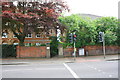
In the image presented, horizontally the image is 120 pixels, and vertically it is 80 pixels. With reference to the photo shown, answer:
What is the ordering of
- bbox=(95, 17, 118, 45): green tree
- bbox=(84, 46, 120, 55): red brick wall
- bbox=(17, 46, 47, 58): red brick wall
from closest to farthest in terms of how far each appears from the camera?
bbox=(17, 46, 47, 58): red brick wall < bbox=(95, 17, 118, 45): green tree < bbox=(84, 46, 120, 55): red brick wall

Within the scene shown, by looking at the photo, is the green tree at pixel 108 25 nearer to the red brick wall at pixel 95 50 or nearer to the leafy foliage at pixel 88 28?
the leafy foliage at pixel 88 28

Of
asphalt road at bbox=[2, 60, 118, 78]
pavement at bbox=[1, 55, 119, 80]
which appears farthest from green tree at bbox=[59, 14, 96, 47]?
asphalt road at bbox=[2, 60, 118, 78]

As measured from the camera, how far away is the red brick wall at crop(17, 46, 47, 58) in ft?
72.2

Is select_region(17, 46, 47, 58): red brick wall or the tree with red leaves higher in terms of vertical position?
the tree with red leaves

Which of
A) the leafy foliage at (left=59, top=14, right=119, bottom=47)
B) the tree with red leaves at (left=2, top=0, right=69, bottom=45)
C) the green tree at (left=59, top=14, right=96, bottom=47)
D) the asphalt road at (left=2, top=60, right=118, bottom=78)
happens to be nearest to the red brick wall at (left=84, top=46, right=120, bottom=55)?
the leafy foliage at (left=59, top=14, right=119, bottom=47)

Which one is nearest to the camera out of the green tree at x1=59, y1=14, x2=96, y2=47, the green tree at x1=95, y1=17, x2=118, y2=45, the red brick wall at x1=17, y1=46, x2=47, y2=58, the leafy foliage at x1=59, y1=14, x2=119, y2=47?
the green tree at x1=59, y1=14, x2=96, y2=47

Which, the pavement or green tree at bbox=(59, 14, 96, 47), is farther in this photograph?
green tree at bbox=(59, 14, 96, 47)

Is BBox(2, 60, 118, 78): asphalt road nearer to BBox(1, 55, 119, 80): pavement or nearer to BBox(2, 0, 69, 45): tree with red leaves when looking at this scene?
BBox(1, 55, 119, 80): pavement

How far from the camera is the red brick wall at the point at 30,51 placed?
22.0 meters

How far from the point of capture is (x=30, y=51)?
2212 cm

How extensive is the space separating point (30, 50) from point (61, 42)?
568 cm

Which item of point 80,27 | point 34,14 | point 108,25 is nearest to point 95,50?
point 108,25

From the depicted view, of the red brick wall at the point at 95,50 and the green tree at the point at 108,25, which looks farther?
the green tree at the point at 108,25

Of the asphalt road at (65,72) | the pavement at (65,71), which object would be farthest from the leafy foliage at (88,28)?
the asphalt road at (65,72)
